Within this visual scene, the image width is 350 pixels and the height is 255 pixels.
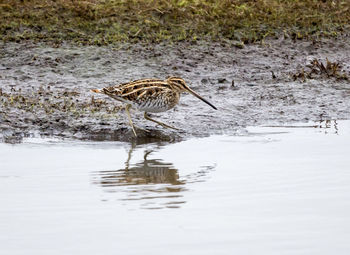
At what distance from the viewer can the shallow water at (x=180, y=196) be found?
5.46 meters

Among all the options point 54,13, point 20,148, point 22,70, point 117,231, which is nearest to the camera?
point 117,231

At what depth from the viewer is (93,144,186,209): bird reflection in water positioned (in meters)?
6.52

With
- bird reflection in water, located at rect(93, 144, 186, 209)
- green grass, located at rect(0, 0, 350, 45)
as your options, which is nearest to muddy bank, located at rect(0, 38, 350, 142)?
green grass, located at rect(0, 0, 350, 45)

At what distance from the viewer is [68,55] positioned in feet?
39.8

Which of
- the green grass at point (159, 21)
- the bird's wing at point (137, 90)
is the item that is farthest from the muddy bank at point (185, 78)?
the bird's wing at point (137, 90)

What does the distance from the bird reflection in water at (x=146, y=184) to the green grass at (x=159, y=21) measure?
504cm

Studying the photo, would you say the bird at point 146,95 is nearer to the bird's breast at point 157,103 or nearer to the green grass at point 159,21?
the bird's breast at point 157,103

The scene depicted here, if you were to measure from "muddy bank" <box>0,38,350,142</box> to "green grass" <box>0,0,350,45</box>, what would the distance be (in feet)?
1.03

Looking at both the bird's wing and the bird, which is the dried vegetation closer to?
the bird

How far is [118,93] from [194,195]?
10.2 feet

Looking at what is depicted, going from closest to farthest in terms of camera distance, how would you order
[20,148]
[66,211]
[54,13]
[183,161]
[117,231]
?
[117,231], [66,211], [183,161], [20,148], [54,13]

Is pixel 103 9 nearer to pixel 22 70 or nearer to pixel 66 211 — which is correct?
pixel 22 70

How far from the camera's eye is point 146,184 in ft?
23.4

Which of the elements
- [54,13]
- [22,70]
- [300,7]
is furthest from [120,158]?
[300,7]
